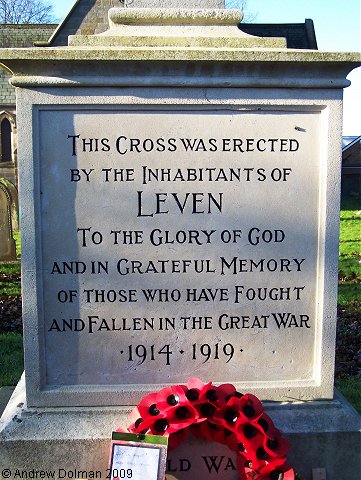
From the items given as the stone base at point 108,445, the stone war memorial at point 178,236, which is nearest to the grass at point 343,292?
the stone base at point 108,445

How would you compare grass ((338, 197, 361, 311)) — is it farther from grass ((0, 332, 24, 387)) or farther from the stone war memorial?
the stone war memorial

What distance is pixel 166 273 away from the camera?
10.3ft

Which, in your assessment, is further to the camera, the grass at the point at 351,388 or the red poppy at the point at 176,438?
the grass at the point at 351,388

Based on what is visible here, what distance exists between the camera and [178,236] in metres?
Answer: 3.11

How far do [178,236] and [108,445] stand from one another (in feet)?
3.56

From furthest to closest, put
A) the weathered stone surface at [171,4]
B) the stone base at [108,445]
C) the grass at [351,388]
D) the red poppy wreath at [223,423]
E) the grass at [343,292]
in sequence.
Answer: the grass at [343,292] < the grass at [351,388] < the weathered stone surface at [171,4] < the stone base at [108,445] < the red poppy wreath at [223,423]

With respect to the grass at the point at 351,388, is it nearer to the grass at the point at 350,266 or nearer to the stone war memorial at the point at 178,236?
the stone war memorial at the point at 178,236

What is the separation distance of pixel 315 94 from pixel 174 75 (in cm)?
71

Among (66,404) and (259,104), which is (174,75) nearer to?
(259,104)

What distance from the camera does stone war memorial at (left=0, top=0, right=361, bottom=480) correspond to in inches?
118

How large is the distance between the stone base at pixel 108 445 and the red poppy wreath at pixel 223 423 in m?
0.13

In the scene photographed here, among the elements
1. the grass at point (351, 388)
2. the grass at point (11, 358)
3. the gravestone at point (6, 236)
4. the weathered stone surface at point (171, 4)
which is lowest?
the grass at point (351, 388)

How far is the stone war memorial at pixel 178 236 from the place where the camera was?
3.00m

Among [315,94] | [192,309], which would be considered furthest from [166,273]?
[315,94]
